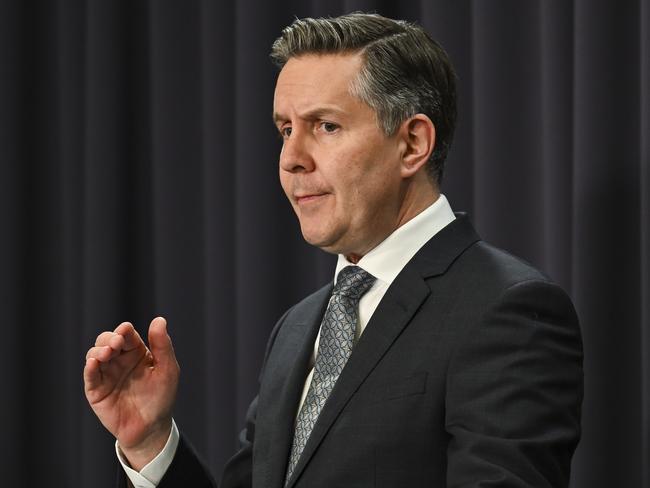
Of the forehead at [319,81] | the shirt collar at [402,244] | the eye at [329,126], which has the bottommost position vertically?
→ the shirt collar at [402,244]

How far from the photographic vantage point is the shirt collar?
148cm

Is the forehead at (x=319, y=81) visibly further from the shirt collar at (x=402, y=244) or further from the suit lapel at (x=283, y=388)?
the suit lapel at (x=283, y=388)

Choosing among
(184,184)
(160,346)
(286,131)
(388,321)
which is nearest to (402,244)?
(388,321)

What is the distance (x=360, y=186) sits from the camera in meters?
1.46

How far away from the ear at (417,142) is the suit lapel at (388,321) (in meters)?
0.11

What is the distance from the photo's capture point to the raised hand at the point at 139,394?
5.14 ft

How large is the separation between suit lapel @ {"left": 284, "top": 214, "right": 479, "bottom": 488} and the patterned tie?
0.06 meters

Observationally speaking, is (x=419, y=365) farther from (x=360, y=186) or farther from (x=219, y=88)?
(x=219, y=88)

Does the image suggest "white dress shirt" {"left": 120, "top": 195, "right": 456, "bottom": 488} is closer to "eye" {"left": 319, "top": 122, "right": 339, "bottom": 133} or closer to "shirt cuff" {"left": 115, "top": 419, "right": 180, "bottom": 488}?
"eye" {"left": 319, "top": 122, "right": 339, "bottom": 133}

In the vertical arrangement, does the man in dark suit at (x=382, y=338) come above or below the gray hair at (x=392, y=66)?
below

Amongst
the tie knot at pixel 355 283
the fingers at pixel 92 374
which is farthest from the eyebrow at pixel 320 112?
the fingers at pixel 92 374

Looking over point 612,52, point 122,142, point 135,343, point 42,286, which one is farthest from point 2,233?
point 612,52

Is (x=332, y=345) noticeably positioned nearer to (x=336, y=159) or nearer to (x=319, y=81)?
(x=336, y=159)

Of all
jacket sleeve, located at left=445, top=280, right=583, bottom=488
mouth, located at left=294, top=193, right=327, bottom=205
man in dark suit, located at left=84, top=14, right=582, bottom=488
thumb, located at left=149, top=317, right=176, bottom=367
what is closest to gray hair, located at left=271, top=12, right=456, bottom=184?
man in dark suit, located at left=84, top=14, right=582, bottom=488
